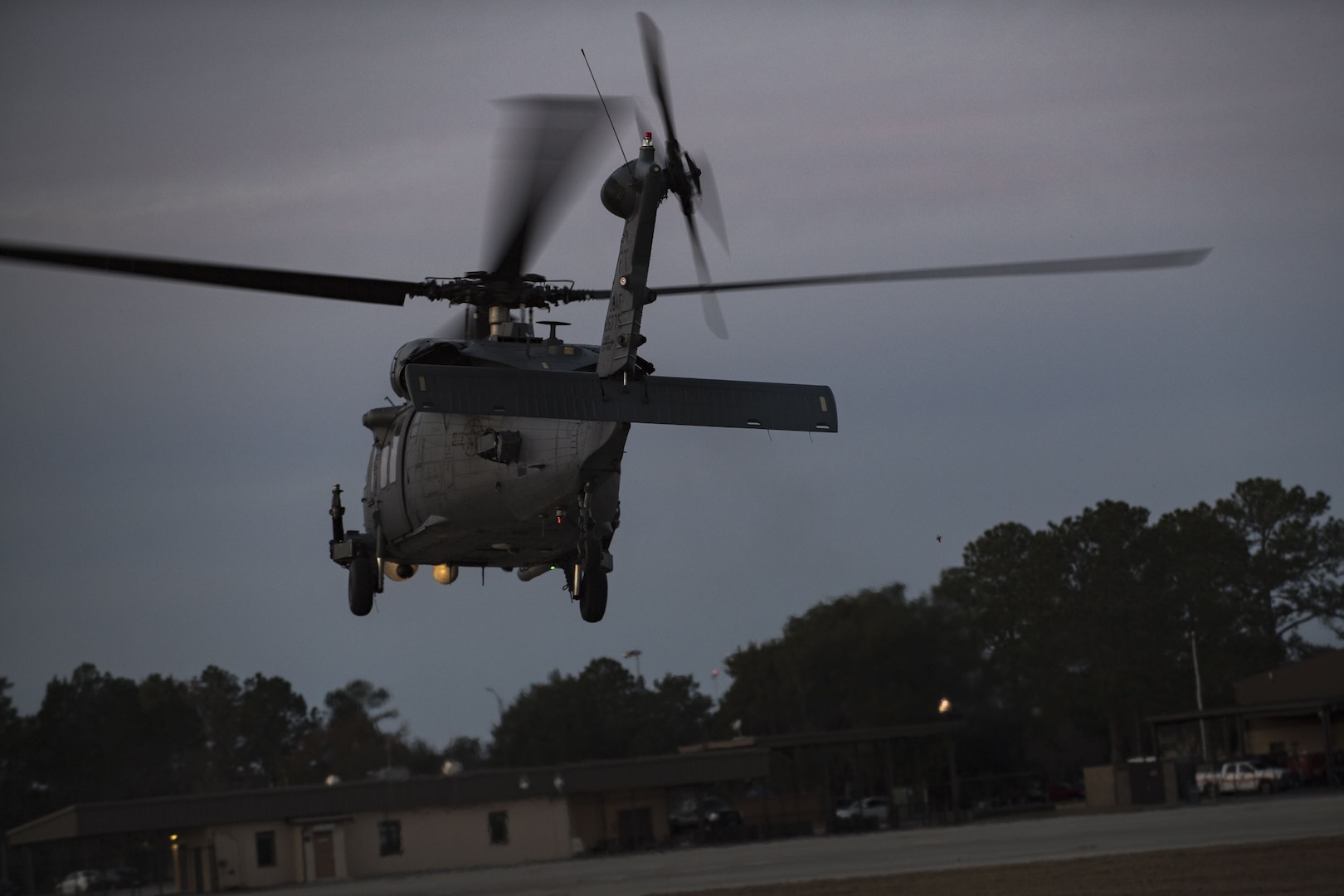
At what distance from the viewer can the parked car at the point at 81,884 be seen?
64312 millimetres

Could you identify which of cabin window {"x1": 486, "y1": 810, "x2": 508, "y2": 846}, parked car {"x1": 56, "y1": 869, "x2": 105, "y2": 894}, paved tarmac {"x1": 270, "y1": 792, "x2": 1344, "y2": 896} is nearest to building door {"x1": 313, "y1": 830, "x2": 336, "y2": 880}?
paved tarmac {"x1": 270, "y1": 792, "x2": 1344, "y2": 896}

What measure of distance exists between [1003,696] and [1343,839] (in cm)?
3629

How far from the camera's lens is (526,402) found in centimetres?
1762

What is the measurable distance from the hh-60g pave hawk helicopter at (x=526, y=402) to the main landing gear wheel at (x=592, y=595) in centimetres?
2

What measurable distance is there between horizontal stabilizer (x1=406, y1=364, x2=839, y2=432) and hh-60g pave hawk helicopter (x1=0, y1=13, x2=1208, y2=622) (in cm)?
2

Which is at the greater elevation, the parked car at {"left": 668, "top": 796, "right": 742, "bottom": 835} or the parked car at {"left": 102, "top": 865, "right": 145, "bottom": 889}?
the parked car at {"left": 668, "top": 796, "right": 742, "bottom": 835}

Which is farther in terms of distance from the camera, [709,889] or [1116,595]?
[1116,595]

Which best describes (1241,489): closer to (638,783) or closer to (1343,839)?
(638,783)

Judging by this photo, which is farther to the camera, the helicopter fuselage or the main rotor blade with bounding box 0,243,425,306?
the helicopter fuselage

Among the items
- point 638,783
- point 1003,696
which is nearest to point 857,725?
point 1003,696

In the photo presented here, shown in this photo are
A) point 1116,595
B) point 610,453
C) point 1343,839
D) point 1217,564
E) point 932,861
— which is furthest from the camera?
point 1217,564

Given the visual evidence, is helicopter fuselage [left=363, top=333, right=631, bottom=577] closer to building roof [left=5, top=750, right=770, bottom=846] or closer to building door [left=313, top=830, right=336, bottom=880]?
building roof [left=5, top=750, right=770, bottom=846]

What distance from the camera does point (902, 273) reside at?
17141 millimetres

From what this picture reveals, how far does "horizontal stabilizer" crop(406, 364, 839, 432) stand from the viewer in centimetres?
1745
